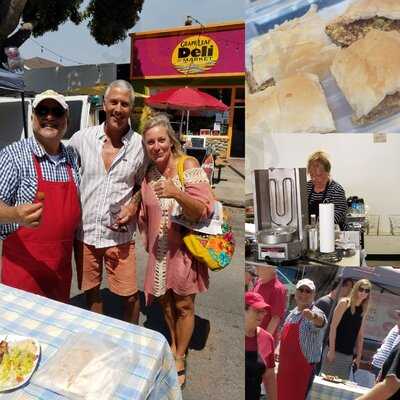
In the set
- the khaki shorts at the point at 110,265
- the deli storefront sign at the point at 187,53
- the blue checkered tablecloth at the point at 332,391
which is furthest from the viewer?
the deli storefront sign at the point at 187,53

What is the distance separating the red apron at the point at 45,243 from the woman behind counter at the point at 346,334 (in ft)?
3.98

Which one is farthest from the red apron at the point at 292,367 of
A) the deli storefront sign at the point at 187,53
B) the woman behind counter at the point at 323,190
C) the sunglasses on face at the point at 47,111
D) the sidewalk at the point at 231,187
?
the deli storefront sign at the point at 187,53

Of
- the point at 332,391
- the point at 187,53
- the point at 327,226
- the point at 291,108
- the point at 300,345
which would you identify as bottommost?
the point at 332,391

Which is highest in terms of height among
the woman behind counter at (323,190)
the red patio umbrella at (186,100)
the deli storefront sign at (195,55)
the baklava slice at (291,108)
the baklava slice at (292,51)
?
the deli storefront sign at (195,55)

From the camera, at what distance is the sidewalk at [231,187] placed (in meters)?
6.86

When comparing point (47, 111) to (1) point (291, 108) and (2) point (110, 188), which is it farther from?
(1) point (291, 108)

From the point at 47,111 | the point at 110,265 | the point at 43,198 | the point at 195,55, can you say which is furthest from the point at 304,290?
the point at 195,55

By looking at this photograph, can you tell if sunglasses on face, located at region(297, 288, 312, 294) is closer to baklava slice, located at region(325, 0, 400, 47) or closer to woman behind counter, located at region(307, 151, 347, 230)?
woman behind counter, located at region(307, 151, 347, 230)

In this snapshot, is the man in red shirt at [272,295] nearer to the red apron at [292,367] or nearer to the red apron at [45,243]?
the red apron at [292,367]

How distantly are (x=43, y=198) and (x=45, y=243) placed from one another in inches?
10.2

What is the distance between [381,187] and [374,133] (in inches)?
7.7

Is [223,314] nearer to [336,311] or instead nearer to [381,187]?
[336,311]

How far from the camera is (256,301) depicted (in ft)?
5.35

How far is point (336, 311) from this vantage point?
61.6 inches
